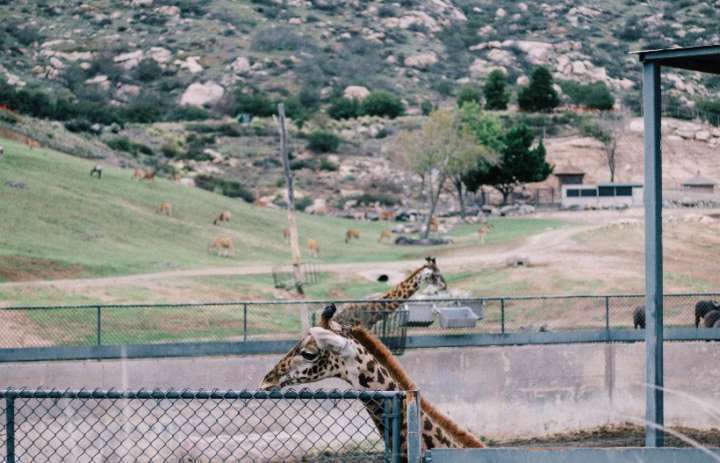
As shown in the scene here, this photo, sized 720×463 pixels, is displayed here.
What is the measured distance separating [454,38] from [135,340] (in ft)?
398

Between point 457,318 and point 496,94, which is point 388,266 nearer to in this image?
point 457,318

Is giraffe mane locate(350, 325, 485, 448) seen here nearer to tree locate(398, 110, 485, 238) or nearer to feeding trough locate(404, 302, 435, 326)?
feeding trough locate(404, 302, 435, 326)

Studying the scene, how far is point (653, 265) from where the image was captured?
1259 cm

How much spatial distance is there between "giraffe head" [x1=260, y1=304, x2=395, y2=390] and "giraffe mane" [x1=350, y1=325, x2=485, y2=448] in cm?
12

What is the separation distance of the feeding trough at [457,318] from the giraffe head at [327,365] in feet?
47.2

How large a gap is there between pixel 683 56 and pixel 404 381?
500 centimetres

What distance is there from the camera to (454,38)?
148 m

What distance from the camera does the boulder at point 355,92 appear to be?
12616cm

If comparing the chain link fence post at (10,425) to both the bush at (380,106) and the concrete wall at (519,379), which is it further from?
the bush at (380,106)

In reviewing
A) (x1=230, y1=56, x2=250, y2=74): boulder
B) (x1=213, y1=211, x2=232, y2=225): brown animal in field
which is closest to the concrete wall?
(x1=213, y1=211, x2=232, y2=225): brown animal in field

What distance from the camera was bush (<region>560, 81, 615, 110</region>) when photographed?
122 meters

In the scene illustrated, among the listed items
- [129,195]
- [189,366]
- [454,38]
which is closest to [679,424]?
[189,366]

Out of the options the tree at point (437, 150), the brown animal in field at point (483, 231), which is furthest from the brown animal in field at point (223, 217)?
the tree at point (437, 150)

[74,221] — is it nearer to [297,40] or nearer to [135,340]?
[135,340]
